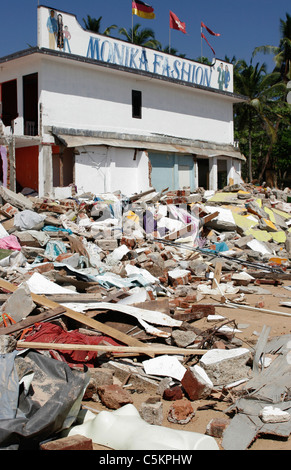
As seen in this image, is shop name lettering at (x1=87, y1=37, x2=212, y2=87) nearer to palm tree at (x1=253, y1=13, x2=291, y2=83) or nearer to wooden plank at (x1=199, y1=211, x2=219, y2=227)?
wooden plank at (x1=199, y1=211, x2=219, y2=227)

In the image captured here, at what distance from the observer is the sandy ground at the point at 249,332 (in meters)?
3.91

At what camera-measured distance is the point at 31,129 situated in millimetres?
18141

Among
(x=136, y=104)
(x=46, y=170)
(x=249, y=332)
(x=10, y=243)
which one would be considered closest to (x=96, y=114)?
(x=136, y=104)

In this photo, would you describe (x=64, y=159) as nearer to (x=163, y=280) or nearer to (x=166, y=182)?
(x=166, y=182)

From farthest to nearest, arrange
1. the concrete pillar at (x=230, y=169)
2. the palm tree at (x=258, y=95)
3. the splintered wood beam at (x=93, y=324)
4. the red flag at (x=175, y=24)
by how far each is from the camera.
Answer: the palm tree at (x=258, y=95), the concrete pillar at (x=230, y=169), the red flag at (x=175, y=24), the splintered wood beam at (x=93, y=324)

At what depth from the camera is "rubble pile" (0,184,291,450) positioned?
392 cm

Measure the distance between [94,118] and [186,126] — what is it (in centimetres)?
598

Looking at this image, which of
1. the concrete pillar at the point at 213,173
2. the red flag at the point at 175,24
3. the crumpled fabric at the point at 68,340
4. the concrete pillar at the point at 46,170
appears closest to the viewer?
the crumpled fabric at the point at 68,340

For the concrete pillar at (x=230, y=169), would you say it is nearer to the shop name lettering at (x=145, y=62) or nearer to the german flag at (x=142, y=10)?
the shop name lettering at (x=145, y=62)

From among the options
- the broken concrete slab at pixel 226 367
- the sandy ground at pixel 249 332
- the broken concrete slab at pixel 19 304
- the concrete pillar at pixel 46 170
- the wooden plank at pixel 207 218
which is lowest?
the sandy ground at pixel 249 332

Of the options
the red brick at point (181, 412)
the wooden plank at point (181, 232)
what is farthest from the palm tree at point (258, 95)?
the red brick at point (181, 412)

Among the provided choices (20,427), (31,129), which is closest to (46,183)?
(31,129)

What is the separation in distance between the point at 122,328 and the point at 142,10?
18.2m

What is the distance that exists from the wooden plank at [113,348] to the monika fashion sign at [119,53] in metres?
14.3
